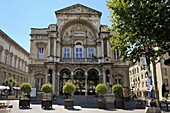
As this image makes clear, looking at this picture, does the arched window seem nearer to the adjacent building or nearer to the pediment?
the pediment

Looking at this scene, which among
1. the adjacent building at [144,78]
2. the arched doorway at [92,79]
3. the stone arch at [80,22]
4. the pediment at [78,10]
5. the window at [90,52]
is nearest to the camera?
the arched doorway at [92,79]

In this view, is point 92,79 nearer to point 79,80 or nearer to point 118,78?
point 79,80

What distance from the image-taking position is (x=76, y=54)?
3125 cm

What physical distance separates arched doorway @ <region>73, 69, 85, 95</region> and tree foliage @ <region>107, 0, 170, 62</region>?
15896mm

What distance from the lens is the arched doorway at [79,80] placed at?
2966 cm

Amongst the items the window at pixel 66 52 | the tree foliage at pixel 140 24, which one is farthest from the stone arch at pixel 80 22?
the tree foliage at pixel 140 24

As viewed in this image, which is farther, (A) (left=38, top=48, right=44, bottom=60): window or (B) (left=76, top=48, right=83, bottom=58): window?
(B) (left=76, top=48, right=83, bottom=58): window

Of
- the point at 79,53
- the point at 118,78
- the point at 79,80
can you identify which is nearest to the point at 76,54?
the point at 79,53

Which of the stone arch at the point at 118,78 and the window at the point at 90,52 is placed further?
the window at the point at 90,52

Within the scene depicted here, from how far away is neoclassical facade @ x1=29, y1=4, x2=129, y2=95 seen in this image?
2923 cm

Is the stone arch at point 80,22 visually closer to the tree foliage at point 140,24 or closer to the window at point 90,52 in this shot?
the window at point 90,52

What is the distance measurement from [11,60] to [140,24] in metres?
39.2

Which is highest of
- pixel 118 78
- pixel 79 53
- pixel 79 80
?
pixel 79 53

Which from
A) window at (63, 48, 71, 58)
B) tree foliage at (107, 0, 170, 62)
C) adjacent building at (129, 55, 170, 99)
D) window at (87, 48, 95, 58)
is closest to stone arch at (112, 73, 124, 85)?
window at (87, 48, 95, 58)
